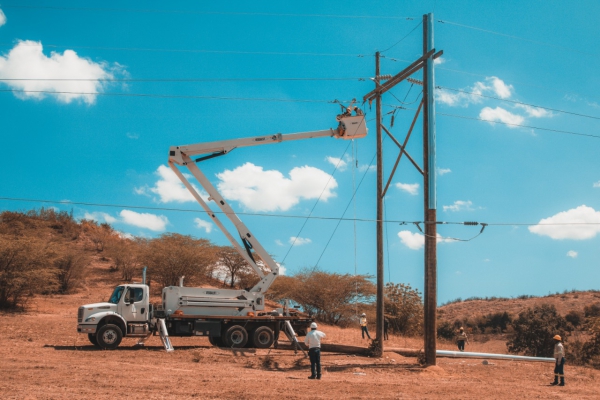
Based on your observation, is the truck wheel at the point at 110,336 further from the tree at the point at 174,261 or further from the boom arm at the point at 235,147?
the tree at the point at 174,261

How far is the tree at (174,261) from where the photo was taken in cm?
4081

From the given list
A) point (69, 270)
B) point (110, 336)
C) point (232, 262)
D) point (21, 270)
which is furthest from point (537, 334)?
point (69, 270)

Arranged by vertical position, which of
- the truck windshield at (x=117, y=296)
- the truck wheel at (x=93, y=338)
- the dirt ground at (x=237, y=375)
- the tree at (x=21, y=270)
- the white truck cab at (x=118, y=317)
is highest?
the tree at (x=21, y=270)

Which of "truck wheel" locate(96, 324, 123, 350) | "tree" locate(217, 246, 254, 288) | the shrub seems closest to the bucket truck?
"truck wheel" locate(96, 324, 123, 350)

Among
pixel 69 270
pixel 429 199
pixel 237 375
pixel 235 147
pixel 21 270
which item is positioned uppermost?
pixel 235 147

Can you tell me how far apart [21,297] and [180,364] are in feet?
78.9

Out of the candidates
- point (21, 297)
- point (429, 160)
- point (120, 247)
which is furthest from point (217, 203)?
point (120, 247)

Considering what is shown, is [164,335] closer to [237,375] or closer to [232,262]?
[237,375]

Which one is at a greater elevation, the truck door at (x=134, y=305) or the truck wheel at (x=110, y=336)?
the truck door at (x=134, y=305)

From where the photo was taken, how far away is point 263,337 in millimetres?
20766

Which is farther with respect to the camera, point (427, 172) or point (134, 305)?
point (134, 305)

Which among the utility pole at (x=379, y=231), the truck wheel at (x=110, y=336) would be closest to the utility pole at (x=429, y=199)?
the utility pole at (x=379, y=231)

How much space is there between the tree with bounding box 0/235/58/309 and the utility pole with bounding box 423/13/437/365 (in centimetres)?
2522

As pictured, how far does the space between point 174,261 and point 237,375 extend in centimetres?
2725
